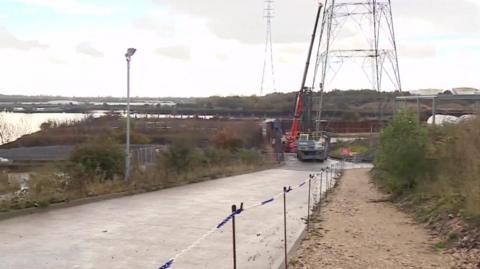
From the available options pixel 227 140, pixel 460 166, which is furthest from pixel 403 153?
pixel 227 140

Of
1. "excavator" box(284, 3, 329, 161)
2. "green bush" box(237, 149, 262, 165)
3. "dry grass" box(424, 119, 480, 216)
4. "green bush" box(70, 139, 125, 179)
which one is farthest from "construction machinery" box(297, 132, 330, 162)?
"dry grass" box(424, 119, 480, 216)

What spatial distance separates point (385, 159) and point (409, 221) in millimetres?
7685

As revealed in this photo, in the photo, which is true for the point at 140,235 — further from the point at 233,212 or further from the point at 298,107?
the point at 298,107

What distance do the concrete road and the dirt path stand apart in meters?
0.63

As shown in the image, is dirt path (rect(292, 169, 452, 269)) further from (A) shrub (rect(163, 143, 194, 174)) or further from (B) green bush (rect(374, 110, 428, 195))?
(A) shrub (rect(163, 143, 194, 174))

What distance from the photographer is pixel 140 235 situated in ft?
42.8

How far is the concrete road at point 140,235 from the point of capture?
10.3 meters

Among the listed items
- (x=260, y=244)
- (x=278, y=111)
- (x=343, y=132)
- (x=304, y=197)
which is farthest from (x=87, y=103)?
(x=260, y=244)

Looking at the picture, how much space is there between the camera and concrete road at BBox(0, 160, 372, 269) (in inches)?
404

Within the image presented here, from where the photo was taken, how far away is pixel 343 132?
121 metres

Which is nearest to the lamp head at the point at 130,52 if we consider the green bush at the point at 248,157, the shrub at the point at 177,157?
the shrub at the point at 177,157

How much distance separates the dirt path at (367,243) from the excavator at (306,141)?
5147 cm

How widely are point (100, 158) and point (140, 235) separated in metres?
11.6

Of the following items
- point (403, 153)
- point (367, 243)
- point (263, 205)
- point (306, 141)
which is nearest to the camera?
point (367, 243)
